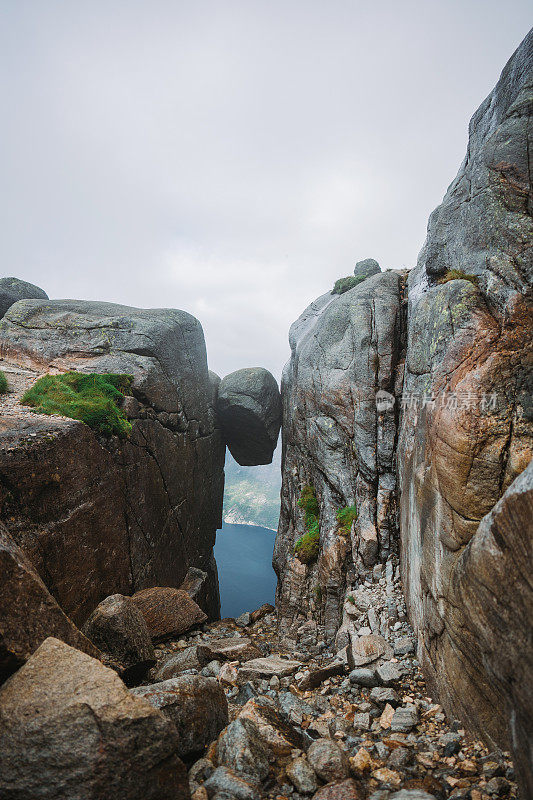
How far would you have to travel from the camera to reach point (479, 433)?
6.34 meters

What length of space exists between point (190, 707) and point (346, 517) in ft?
32.4

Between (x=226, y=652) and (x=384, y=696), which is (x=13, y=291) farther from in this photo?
(x=384, y=696)

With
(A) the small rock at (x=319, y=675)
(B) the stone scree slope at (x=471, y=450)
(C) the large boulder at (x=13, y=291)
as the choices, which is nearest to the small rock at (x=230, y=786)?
(B) the stone scree slope at (x=471, y=450)

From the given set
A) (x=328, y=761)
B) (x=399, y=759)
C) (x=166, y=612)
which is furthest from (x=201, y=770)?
(x=166, y=612)

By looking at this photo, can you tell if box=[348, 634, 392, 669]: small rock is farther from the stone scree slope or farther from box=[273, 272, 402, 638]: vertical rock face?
box=[273, 272, 402, 638]: vertical rock face

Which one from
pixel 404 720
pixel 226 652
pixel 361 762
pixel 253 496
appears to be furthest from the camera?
pixel 253 496

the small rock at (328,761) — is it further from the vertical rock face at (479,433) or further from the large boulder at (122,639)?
the large boulder at (122,639)

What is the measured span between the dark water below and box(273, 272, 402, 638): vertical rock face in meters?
26.2

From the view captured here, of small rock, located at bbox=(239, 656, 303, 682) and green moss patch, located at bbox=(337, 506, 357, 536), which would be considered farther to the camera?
green moss patch, located at bbox=(337, 506, 357, 536)

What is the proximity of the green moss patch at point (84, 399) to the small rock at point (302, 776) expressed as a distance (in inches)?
398

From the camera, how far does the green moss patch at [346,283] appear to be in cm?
1942

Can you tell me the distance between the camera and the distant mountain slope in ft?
315

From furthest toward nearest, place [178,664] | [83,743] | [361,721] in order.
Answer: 1. [178,664]
2. [361,721]
3. [83,743]

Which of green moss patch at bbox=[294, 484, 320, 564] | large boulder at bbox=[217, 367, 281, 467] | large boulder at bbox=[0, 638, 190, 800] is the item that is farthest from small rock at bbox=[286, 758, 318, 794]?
large boulder at bbox=[217, 367, 281, 467]
